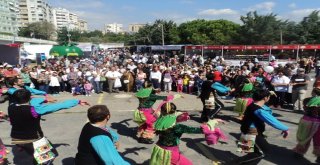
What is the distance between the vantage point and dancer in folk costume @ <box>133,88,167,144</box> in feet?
24.2

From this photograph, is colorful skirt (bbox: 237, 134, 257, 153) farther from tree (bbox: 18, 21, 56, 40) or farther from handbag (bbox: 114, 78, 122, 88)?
tree (bbox: 18, 21, 56, 40)

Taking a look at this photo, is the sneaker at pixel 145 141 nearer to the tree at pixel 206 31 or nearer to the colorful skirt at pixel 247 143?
the colorful skirt at pixel 247 143

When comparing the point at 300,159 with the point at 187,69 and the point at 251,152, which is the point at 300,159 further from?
the point at 187,69

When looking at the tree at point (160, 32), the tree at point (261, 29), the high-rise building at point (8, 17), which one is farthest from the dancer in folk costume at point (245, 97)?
the high-rise building at point (8, 17)

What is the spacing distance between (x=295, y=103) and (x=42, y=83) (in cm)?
1187

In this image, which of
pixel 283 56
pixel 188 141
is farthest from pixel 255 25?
pixel 188 141

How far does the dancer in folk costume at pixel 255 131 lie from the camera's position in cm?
507

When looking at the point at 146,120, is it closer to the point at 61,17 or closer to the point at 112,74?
the point at 112,74

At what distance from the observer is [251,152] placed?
538 cm

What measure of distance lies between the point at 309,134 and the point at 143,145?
3778mm

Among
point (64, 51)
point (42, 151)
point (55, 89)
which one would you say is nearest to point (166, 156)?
point (42, 151)

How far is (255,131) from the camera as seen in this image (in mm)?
5277

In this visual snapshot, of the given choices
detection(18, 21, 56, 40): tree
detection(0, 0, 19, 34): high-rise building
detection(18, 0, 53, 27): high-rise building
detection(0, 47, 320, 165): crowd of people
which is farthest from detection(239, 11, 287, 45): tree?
detection(18, 0, 53, 27): high-rise building

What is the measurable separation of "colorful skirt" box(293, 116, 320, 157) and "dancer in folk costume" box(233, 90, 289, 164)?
131 cm
